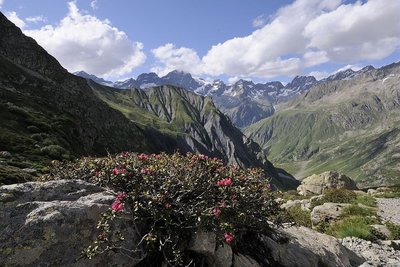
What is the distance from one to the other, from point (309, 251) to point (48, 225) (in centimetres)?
1003

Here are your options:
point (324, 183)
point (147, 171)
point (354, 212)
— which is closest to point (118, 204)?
point (147, 171)

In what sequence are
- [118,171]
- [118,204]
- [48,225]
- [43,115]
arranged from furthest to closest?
1. [43,115]
2. [118,171]
3. [118,204]
4. [48,225]

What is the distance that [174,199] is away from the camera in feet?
31.0

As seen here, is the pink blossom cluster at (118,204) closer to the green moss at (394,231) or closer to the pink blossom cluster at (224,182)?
the pink blossom cluster at (224,182)

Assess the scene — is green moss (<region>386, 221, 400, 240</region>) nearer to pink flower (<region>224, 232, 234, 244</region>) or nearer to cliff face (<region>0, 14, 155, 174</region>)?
pink flower (<region>224, 232, 234, 244</region>)

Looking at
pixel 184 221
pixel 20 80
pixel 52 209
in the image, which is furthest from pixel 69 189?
pixel 20 80

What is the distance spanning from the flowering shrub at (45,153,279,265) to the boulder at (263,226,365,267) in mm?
1234

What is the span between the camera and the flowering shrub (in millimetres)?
8695

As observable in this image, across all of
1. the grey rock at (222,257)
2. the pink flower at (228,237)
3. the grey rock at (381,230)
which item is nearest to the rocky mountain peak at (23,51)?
the grey rock at (381,230)

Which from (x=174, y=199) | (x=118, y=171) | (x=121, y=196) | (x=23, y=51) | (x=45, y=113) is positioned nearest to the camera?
(x=121, y=196)

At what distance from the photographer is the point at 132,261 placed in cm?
835

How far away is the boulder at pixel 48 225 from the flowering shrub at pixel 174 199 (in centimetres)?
36

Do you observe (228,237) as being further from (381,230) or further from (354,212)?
(354,212)

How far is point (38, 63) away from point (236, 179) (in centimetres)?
11809
